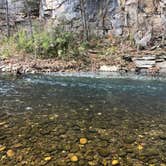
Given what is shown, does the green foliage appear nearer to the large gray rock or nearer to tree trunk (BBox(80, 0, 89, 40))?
tree trunk (BBox(80, 0, 89, 40))

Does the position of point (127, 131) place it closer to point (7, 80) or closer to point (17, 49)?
point (7, 80)

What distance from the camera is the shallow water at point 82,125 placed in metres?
3.81

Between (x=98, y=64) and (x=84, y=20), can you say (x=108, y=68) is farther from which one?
(x=84, y=20)

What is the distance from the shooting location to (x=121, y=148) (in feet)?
13.4

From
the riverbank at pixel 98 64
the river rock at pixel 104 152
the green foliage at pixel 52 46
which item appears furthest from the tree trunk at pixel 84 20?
the river rock at pixel 104 152

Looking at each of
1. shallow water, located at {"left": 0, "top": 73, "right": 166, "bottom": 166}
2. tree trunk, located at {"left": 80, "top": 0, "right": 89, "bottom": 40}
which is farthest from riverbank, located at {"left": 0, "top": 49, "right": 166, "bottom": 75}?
shallow water, located at {"left": 0, "top": 73, "right": 166, "bottom": 166}

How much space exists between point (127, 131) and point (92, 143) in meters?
0.85

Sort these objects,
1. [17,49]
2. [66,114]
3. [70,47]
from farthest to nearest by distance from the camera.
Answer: [17,49]
[70,47]
[66,114]

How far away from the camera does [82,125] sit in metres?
5.10

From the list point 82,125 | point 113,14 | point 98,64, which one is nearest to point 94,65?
point 98,64

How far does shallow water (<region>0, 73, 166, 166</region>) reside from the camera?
381 cm

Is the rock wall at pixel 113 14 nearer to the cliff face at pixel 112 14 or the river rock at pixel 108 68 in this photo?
the cliff face at pixel 112 14

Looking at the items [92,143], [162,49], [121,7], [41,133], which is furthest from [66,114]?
[121,7]

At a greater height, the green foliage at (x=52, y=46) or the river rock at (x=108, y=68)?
the green foliage at (x=52, y=46)
